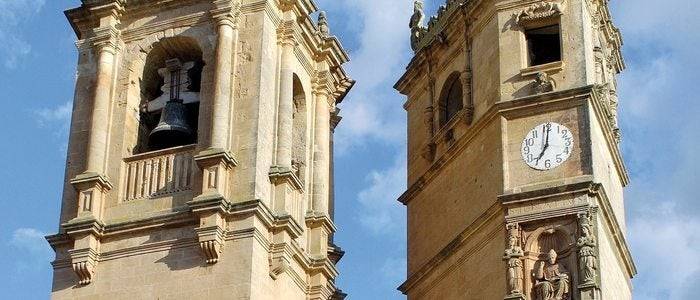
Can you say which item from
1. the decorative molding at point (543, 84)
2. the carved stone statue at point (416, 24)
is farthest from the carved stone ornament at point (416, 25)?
the decorative molding at point (543, 84)

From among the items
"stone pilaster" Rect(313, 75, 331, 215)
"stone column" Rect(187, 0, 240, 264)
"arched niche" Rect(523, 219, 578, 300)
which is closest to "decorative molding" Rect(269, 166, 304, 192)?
"stone column" Rect(187, 0, 240, 264)

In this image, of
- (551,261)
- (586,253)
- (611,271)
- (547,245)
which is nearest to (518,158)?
(547,245)

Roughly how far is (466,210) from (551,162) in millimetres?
2003

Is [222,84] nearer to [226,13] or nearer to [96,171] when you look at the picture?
[226,13]

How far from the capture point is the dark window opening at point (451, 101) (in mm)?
32062

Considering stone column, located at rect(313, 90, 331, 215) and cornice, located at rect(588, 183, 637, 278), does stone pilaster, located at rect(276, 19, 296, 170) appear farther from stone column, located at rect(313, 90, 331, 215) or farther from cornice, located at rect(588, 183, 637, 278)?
cornice, located at rect(588, 183, 637, 278)

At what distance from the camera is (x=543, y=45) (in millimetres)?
30828

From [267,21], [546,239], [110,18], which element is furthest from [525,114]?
[110,18]

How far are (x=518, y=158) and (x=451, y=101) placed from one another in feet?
11.4

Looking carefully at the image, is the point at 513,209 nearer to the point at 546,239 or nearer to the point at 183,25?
the point at 546,239

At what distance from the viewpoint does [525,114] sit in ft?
96.6

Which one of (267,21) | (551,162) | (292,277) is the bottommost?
(292,277)

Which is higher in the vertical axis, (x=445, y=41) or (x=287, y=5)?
(x=445, y=41)

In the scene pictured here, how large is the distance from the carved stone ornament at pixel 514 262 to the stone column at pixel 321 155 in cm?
321
